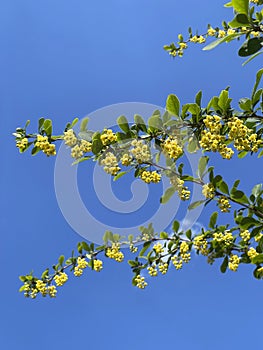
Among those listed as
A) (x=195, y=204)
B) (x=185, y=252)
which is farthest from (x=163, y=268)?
(x=195, y=204)

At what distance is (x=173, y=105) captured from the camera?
2.64 meters

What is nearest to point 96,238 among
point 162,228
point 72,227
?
point 72,227

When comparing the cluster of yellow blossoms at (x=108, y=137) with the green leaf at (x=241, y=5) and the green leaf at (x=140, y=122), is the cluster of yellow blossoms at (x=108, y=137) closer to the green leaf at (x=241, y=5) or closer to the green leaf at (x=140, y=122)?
the green leaf at (x=140, y=122)

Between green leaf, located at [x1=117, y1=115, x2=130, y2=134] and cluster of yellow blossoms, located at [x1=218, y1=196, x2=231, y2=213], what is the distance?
30.8 inches

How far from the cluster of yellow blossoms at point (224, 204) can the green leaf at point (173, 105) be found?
651 mm

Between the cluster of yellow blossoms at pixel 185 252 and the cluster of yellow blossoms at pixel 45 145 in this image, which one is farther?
the cluster of yellow blossoms at pixel 185 252

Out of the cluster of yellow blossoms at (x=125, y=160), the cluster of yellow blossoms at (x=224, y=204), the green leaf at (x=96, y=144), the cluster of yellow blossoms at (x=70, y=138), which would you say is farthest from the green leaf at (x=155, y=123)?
the cluster of yellow blossoms at (x=224, y=204)

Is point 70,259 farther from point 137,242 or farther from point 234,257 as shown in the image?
point 234,257

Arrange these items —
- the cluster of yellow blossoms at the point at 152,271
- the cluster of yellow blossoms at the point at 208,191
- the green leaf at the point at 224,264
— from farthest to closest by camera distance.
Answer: the cluster of yellow blossoms at the point at 152,271 < the green leaf at the point at 224,264 < the cluster of yellow blossoms at the point at 208,191

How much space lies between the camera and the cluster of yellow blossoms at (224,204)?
2797 millimetres

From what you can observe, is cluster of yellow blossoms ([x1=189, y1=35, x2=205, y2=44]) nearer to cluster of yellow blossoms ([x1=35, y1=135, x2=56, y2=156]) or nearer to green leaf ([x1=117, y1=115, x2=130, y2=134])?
green leaf ([x1=117, y1=115, x2=130, y2=134])

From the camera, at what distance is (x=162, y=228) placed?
3.58 meters

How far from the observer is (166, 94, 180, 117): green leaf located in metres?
2.63

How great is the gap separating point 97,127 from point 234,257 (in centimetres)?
136
